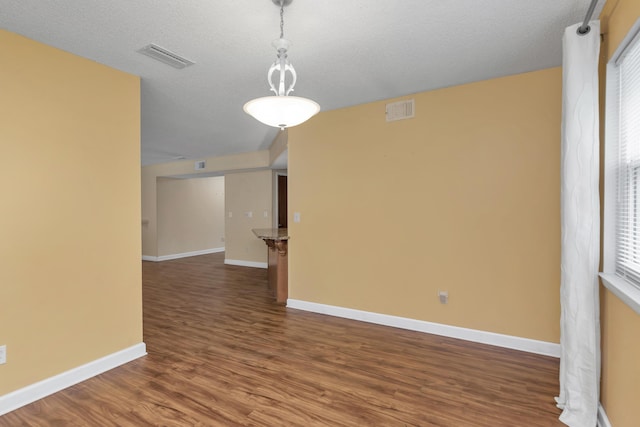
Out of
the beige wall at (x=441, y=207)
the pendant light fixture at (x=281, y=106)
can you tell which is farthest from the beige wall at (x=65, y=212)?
the beige wall at (x=441, y=207)

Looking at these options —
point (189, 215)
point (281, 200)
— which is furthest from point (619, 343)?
point (189, 215)

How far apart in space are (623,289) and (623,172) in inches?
26.4

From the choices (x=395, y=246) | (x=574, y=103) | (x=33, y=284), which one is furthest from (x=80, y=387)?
(x=574, y=103)

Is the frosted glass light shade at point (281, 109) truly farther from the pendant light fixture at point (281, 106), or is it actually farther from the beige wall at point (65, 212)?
the beige wall at point (65, 212)

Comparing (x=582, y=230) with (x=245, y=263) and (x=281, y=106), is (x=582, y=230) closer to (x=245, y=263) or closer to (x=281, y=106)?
(x=281, y=106)

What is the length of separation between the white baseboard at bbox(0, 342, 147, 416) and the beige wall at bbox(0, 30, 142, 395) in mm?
44

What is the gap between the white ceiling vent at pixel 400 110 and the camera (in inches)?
135

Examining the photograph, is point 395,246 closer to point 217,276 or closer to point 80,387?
point 80,387

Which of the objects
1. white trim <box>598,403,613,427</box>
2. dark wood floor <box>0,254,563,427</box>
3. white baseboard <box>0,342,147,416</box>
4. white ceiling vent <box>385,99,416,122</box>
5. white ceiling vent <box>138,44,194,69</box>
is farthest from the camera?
white ceiling vent <box>385,99,416,122</box>

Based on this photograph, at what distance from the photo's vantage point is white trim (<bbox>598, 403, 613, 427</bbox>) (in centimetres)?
183

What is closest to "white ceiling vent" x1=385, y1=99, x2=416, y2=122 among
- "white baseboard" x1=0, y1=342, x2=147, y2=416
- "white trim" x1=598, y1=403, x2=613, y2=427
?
"white trim" x1=598, y1=403, x2=613, y2=427

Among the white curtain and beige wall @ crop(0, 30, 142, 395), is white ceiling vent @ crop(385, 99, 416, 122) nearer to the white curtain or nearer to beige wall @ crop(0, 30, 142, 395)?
the white curtain

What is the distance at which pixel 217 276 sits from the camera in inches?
249

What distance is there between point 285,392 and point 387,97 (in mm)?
2931
